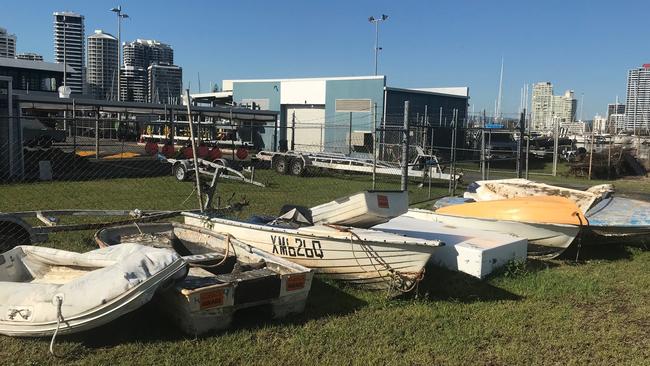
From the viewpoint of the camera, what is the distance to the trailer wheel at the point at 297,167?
19052mm

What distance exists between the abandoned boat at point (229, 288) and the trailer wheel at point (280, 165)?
43.6ft

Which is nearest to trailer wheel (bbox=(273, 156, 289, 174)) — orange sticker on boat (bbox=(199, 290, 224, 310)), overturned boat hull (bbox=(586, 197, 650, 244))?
overturned boat hull (bbox=(586, 197, 650, 244))

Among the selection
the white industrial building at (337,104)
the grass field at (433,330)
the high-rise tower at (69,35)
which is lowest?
the grass field at (433,330)

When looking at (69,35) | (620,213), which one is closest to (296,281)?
(620,213)

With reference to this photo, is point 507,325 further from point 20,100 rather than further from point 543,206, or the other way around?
point 20,100

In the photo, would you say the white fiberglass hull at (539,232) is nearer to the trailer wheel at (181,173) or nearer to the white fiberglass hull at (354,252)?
the white fiberglass hull at (354,252)

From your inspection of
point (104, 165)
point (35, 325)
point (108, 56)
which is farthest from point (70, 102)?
point (108, 56)

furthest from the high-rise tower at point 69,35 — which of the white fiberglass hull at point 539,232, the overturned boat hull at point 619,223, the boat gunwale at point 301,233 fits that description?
the overturned boat hull at point 619,223

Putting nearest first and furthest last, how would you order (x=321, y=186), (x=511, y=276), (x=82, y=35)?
Result: (x=511, y=276) < (x=321, y=186) < (x=82, y=35)

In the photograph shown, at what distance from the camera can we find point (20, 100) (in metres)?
17.2

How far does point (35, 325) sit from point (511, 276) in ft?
16.6

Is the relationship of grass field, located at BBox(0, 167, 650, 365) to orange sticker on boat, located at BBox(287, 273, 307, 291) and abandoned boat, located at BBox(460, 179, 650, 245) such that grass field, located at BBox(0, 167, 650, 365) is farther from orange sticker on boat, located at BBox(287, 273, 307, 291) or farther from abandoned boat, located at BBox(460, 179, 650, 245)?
abandoned boat, located at BBox(460, 179, 650, 245)

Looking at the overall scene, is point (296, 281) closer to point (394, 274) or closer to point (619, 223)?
point (394, 274)

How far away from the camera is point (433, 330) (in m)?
4.93
